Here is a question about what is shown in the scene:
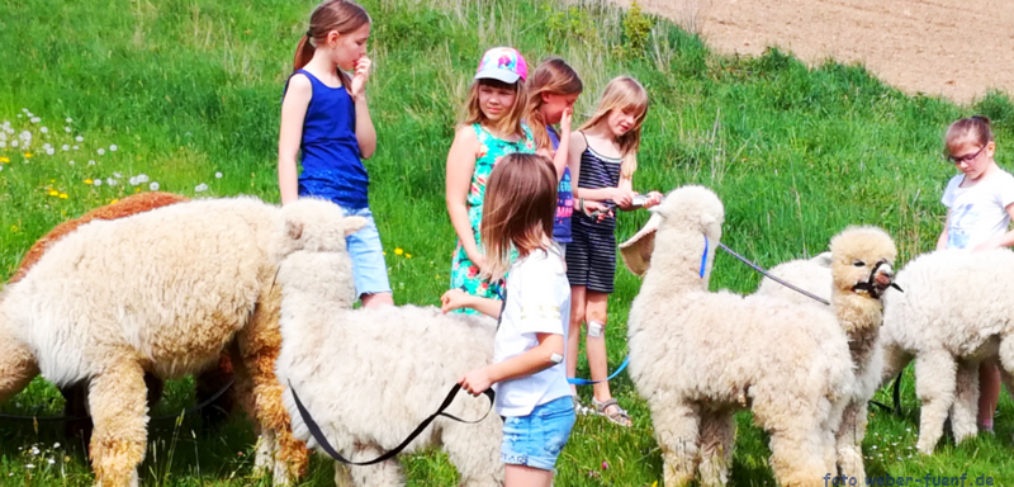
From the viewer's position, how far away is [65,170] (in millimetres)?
8555

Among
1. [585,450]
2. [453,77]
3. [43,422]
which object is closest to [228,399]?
[43,422]

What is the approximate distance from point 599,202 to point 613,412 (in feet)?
4.21

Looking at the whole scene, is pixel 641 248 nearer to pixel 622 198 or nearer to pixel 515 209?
pixel 622 198

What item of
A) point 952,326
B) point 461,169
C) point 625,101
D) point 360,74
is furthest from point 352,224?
point 952,326

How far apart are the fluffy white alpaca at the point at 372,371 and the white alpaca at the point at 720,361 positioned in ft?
3.65

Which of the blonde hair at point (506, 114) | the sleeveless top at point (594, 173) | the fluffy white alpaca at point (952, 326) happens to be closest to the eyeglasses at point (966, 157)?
the fluffy white alpaca at point (952, 326)

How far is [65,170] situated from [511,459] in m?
6.50

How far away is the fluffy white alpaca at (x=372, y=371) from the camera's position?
372cm

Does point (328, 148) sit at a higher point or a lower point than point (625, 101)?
lower

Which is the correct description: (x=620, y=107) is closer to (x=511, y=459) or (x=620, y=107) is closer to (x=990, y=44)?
(x=511, y=459)

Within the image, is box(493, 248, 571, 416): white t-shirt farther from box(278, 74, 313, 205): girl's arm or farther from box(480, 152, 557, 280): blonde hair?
box(278, 74, 313, 205): girl's arm

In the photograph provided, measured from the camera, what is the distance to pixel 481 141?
16.2 feet

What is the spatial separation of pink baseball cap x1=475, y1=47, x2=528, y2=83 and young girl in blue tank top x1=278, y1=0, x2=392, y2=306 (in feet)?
1.98

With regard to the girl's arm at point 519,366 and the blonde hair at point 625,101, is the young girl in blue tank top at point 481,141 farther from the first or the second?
the girl's arm at point 519,366
